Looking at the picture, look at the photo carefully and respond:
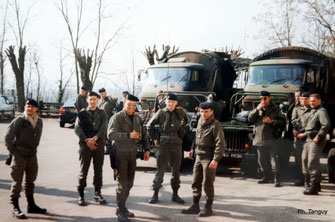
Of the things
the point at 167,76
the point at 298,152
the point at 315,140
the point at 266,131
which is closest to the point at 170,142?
the point at 266,131

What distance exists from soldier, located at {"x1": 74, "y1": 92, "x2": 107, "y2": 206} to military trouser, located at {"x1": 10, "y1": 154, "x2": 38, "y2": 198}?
0.82m

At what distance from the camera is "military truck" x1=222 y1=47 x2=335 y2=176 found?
8.84m

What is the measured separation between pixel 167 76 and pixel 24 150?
8122 mm

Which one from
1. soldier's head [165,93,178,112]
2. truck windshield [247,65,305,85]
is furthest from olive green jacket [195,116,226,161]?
truck windshield [247,65,305,85]

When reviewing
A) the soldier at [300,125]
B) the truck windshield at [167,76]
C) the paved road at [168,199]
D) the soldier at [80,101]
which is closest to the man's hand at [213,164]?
the paved road at [168,199]

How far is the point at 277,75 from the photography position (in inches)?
434

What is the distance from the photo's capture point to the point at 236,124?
9242 mm

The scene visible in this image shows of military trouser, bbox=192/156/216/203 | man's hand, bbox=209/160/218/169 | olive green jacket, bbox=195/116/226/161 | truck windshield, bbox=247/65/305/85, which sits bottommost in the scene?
military trouser, bbox=192/156/216/203

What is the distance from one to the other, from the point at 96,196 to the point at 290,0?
29.2 m

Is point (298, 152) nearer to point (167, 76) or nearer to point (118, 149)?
point (118, 149)

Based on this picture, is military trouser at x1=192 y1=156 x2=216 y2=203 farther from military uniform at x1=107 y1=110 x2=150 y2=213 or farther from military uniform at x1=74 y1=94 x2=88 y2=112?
military uniform at x1=74 y1=94 x2=88 y2=112

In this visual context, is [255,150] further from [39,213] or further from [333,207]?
[39,213]

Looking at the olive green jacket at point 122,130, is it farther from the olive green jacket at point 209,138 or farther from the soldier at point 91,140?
the olive green jacket at point 209,138

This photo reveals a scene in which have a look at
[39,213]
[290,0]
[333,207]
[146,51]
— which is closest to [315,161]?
[333,207]
